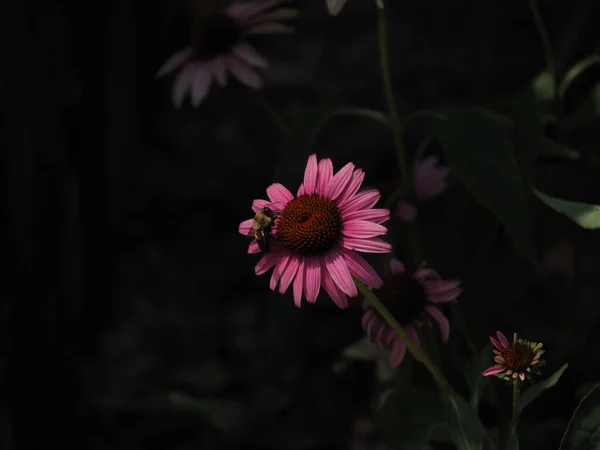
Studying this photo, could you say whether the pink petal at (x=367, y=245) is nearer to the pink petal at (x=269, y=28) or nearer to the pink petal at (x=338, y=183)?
the pink petal at (x=338, y=183)

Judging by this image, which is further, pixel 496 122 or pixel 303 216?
pixel 496 122

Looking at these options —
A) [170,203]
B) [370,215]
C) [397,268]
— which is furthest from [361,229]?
[170,203]

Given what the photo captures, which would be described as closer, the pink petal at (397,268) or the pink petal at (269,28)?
the pink petal at (397,268)

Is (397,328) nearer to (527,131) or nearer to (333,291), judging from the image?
(333,291)

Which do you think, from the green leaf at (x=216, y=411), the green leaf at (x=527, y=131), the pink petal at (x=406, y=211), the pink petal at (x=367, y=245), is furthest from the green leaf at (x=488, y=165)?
the green leaf at (x=216, y=411)

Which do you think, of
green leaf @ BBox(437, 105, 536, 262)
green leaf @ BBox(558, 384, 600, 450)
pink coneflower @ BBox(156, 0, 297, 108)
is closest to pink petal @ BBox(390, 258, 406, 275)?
green leaf @ BBox(437, 105, 536, 262)

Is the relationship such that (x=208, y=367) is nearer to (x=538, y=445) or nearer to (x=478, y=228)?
(x=478, y=228)

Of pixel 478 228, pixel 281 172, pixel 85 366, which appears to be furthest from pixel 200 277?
pixel 281 172
